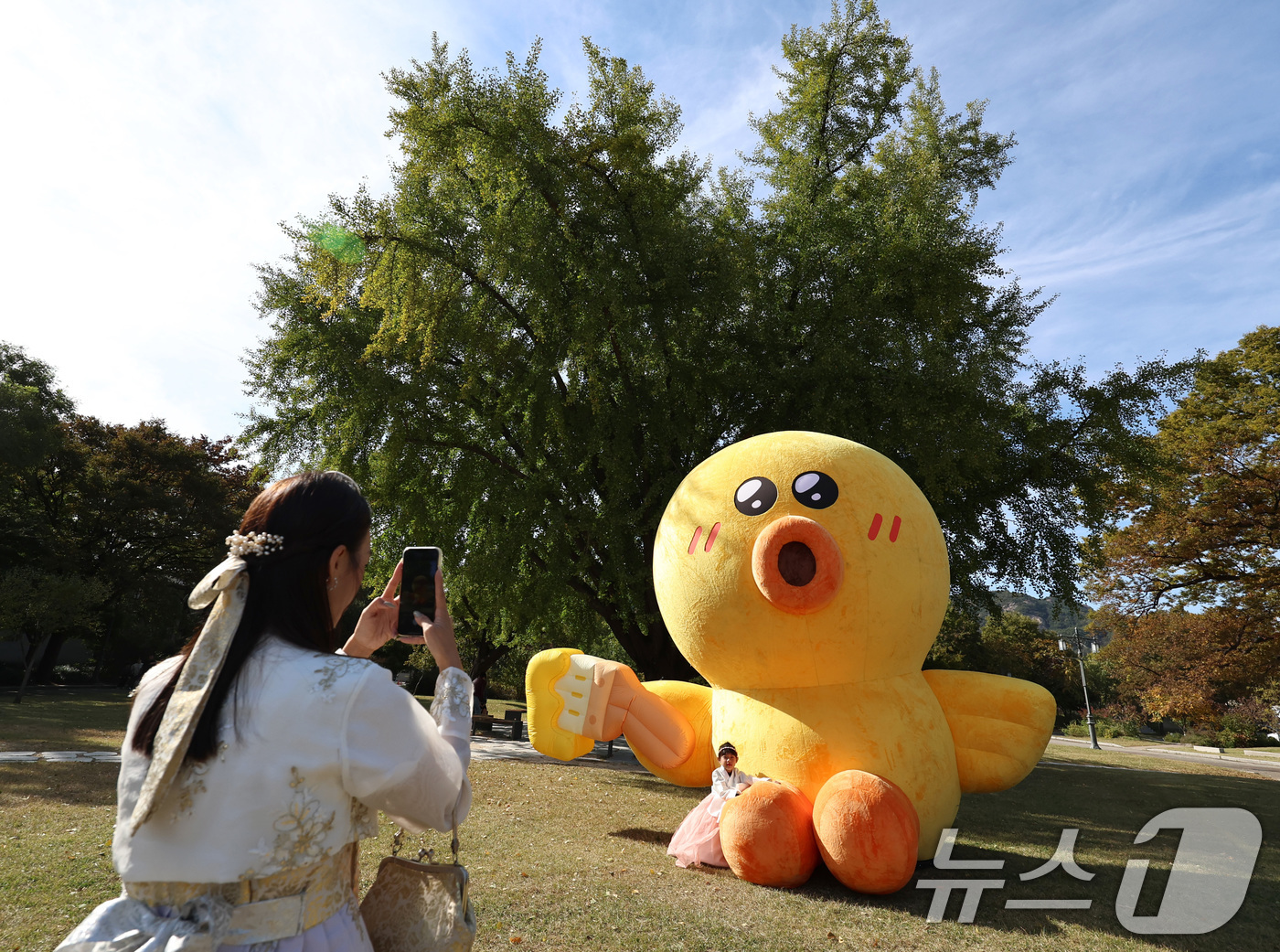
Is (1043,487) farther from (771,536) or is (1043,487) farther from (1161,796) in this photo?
(771,536)

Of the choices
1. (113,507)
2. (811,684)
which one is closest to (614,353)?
(811,684)

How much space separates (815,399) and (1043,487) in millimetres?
5161

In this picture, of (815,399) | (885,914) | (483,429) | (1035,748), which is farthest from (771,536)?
(483,429)

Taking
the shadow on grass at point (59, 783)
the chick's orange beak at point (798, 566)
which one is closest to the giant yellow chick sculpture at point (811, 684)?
the chick's orange beak at point (798, 566)

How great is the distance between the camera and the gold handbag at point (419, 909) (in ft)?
6.29

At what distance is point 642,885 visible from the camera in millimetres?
5926

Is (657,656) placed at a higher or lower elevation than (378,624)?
lower

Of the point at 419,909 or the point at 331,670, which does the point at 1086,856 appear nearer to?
the point at 419,909

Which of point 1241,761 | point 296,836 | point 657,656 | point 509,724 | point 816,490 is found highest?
point 816,490

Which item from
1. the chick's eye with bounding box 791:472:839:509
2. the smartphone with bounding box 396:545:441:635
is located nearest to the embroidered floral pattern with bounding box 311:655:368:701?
the smartphone with bounding box 396:545:441:635

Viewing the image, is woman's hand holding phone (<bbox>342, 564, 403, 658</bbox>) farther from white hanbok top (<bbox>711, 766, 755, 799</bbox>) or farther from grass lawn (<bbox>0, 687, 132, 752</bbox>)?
grass lawn (<bbox>0, 687, 132, 752</bbox>)

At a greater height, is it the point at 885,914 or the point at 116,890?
the point at 885,914

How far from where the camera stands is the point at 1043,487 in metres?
12.9

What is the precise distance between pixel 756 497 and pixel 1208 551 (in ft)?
58.0
